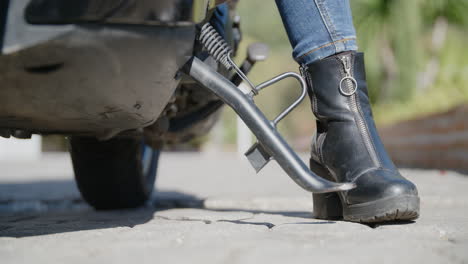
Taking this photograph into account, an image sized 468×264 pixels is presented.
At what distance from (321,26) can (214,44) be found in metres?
0.33

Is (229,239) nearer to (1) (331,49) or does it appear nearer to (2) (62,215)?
(1) (331,49)

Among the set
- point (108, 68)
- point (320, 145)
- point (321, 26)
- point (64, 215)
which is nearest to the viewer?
point (108, 68)

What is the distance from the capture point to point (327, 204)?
5.73ft

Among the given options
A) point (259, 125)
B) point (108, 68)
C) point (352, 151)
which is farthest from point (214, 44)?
point (352, 151)

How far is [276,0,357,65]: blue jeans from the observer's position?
1.64 metres

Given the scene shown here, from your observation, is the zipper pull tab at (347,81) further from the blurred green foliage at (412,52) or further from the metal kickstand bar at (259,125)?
the blurred green foliage at (412,52)

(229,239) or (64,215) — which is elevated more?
(229,239)

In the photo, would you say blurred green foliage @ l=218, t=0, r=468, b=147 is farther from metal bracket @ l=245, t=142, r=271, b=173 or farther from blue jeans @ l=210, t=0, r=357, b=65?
metal bracket @ l=245, t=142, r=271, b=173

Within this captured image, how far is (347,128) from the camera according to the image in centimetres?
165

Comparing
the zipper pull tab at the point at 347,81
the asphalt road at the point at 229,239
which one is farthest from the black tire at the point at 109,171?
the zipper pull tab at the point at 347,81

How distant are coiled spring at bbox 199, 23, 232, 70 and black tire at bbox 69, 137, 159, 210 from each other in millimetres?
917

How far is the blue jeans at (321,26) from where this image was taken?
1.64m

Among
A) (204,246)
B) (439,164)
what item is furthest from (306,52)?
(439,164)

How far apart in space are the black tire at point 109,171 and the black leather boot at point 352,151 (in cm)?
93
